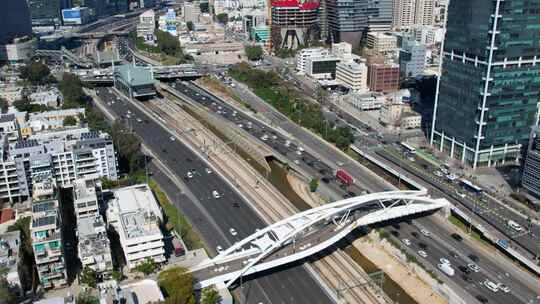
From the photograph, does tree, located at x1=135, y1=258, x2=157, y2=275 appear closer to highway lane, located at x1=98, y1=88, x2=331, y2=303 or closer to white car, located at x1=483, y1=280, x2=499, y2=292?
highway lane, located at x1=98, y1=88, x2=331, y2=303

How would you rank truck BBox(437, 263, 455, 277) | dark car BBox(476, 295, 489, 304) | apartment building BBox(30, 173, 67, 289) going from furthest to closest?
truck BBox(437, 263, 455, 277), apartment building BBox(30, 173, 67, 289), dark car BBox(476, 295, 489, 304)

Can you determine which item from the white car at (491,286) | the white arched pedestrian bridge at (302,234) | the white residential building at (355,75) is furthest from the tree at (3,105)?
the white car at (491,286)

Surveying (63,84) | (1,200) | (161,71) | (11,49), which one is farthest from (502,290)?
(11,49)

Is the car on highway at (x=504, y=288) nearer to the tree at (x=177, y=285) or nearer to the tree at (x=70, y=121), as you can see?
the tree at (x=177, y=285)

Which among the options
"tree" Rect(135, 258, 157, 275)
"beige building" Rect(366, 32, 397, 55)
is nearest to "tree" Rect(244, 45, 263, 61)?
"beige building" Rect(366, 32, 397, 55)

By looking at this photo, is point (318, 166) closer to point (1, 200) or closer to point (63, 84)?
point (1, 200)
